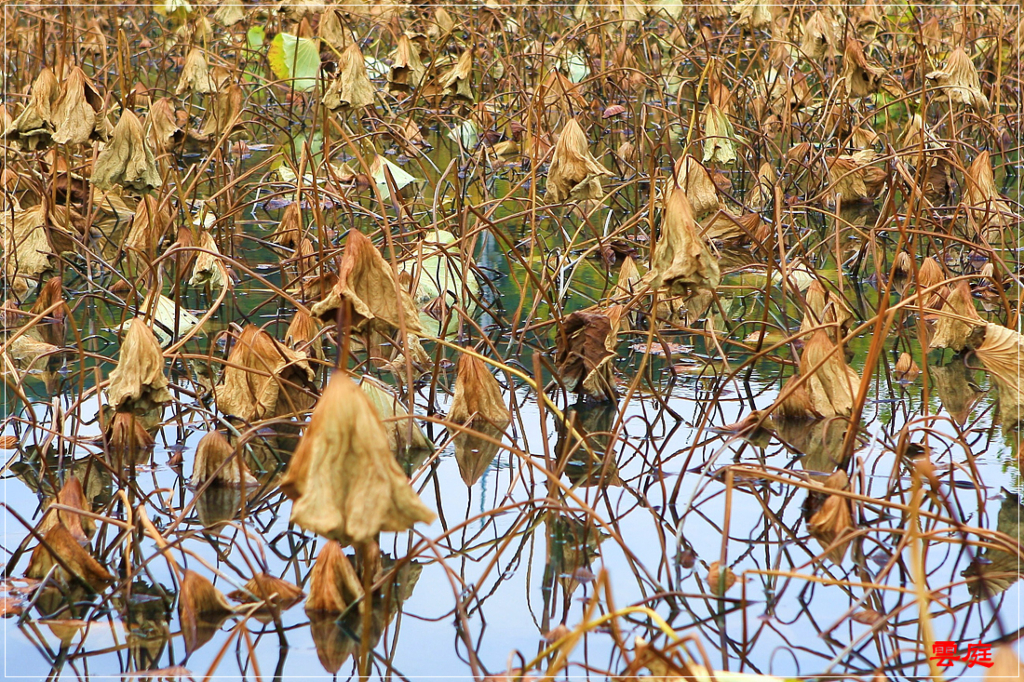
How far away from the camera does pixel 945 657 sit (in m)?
0.77

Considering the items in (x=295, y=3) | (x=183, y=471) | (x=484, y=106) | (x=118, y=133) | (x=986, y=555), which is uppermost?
(x=295, y=3)

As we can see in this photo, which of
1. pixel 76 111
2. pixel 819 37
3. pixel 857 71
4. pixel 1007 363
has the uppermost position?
pixel 819 37

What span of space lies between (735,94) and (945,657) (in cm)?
179

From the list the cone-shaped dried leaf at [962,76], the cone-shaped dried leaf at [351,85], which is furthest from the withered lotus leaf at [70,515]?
the cone-shaped dried leaf at [962,76]

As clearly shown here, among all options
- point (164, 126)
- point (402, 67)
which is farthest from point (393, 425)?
point (402, 67)

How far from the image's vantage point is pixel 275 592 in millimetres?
836

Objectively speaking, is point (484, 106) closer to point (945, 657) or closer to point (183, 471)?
point (183, 471)

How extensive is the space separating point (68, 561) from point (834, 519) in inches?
24.3

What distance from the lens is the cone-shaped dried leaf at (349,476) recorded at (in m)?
0.54

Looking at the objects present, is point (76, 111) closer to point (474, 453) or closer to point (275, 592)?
point (474, 453)

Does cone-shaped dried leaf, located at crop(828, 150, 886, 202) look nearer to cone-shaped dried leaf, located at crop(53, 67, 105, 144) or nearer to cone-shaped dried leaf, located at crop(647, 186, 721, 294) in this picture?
cone-shaped dried leaf, located at crop(647, 186, 721, 294)

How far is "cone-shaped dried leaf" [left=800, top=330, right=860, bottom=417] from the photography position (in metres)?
1.11

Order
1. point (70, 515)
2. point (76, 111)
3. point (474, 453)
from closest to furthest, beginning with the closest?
point (70, 515) → point (474, 453) → point (76, 111)

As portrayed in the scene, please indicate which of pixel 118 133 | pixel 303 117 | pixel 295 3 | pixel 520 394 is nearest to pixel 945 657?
pixel 520 394
